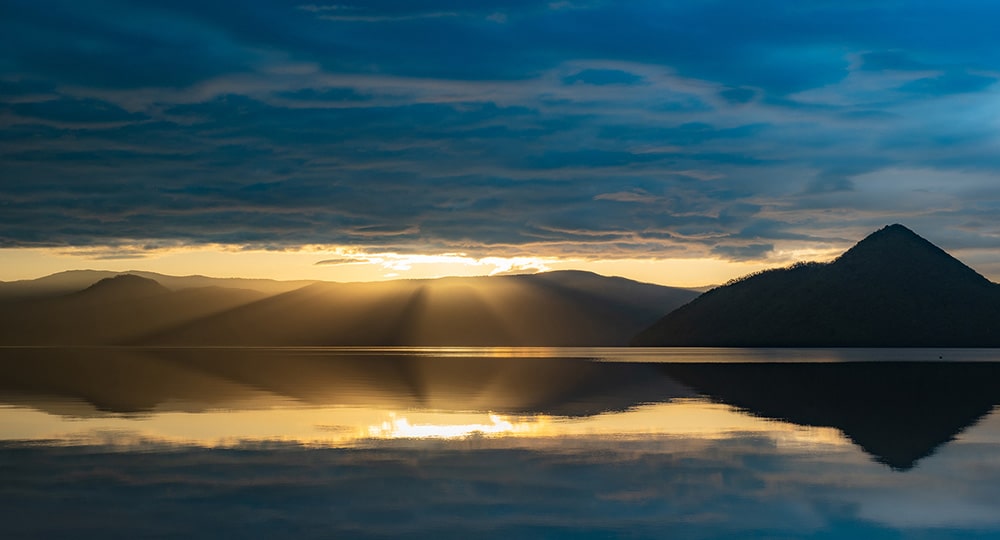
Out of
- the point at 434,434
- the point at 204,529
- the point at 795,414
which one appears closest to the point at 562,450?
the point at 434,434

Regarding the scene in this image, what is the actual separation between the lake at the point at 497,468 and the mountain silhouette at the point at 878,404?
299mm

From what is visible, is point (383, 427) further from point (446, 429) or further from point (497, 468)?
point (497, 468)

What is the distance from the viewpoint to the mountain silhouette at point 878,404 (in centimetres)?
3894

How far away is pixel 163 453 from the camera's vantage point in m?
33.8

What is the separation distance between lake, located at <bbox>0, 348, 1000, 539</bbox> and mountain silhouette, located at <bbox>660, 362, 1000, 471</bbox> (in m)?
0.30

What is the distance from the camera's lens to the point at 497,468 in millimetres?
30641

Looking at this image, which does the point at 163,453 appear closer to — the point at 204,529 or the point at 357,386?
the point at 204,529

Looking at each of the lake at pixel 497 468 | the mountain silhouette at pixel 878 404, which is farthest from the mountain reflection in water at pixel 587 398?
the lake at pixel 497 468

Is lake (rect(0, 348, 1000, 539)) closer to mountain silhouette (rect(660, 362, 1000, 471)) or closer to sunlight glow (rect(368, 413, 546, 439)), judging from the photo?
sunlight glow (rect(368, 413, 546, 439))

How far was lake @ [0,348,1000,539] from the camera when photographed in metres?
22.6

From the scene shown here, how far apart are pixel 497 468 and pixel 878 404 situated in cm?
3406

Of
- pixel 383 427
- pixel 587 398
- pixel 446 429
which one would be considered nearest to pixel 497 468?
pixel 446 429

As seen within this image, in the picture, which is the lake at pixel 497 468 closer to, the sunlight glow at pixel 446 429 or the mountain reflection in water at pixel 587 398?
the sunlight glow at pixel 446 429

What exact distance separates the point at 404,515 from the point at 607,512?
4543 mm
